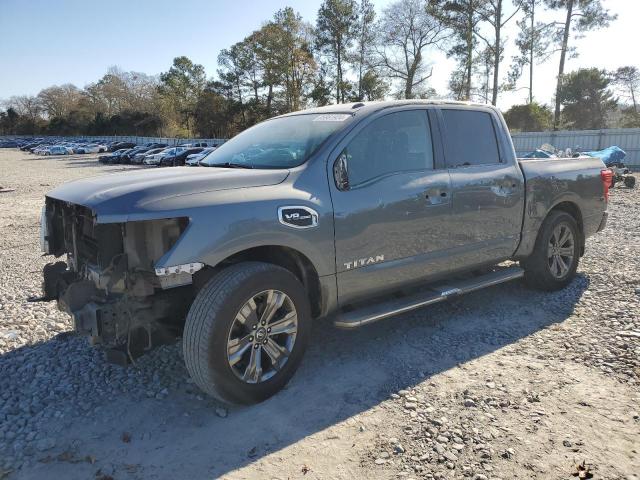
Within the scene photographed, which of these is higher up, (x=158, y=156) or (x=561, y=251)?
(x=158, y=156)

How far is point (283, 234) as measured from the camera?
3.26 m

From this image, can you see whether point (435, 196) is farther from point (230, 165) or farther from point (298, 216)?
point (230, 165)

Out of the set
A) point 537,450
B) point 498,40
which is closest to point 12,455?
point 537,450


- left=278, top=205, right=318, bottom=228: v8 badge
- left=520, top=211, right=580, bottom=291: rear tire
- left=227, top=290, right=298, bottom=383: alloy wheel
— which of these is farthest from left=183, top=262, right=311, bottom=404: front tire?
left=520, top=211, right=580, bottom=291: rear tire

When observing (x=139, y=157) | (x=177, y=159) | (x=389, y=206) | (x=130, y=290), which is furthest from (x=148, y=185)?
(x=139, y=157)

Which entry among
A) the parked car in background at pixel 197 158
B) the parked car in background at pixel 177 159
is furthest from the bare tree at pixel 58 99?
the parked car in background at pixel 197 158

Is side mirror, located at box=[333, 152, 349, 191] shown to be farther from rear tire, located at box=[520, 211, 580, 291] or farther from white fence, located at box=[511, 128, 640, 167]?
white fence, located at box=[511, 128, 640, 167]

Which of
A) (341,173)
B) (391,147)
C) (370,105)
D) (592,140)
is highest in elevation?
(592,140)

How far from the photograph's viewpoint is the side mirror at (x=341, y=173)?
11.7ft

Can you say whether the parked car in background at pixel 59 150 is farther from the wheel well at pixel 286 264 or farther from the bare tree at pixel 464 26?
the wheel well at pixel 286 264

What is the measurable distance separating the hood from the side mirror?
36 cm

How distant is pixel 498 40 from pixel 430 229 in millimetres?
38591

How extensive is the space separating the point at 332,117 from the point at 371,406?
2.24 metres

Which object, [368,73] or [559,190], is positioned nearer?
[559,190]
